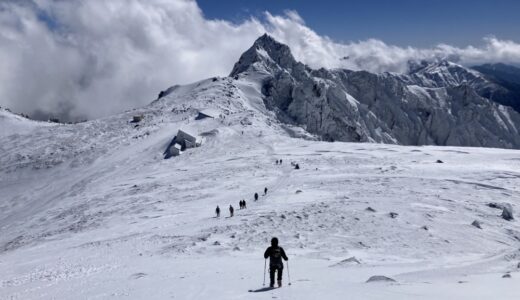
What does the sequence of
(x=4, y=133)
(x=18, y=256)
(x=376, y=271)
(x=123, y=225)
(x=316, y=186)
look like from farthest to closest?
(x=4, y=133)
(x=316, y=186)
(x=123, y=225)
(x=18, y=256)
(x=376, y=271)

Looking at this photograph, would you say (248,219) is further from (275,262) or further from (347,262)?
(275,262)

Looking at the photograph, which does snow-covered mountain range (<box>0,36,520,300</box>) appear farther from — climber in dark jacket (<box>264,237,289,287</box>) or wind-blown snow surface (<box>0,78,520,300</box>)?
climber in dark jacket (<box>264,237,289,287</box>)

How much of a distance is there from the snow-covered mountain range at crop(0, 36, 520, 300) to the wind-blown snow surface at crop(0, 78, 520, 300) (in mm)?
160

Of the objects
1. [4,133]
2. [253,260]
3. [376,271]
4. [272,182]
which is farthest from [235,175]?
[4,133]

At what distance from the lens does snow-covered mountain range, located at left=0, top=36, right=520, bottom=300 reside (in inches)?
795

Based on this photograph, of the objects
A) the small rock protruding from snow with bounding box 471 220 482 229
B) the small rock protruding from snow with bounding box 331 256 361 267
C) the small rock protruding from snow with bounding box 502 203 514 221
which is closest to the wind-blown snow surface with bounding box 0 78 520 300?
the small rock protruding from snow with bounding box 331 256 361 267

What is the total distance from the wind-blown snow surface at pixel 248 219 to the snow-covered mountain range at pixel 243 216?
Answer: 0.53 ft

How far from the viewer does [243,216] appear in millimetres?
37844

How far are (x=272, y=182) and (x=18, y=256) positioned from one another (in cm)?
2839

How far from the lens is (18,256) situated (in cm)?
3516

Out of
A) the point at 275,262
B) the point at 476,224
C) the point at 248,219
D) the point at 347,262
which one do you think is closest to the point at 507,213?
the point at 476,224

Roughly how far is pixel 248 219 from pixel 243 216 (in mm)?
2016

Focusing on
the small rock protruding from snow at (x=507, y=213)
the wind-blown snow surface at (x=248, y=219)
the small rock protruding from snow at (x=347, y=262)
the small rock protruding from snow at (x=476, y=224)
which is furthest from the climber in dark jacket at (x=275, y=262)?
the small rock protruding from snow at (x=507, y=213)

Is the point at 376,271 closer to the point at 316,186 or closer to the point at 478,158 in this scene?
the point at 316,186
